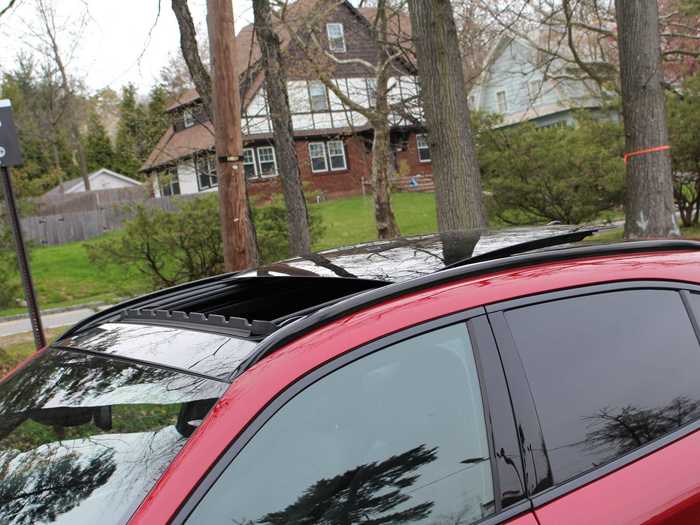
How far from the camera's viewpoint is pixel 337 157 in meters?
37.8

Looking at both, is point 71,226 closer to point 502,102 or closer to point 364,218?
point 364,218

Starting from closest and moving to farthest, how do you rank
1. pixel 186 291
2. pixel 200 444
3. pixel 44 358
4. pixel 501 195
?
pixel 200 444
pixel 44 358
pixel 186 291
pixel 501 195

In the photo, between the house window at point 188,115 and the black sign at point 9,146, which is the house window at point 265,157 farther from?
the black sign at point 9,146

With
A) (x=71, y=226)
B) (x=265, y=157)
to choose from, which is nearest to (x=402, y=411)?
(x=71, y=226)

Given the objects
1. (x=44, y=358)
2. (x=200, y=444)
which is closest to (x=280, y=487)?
(x=200, y=444)

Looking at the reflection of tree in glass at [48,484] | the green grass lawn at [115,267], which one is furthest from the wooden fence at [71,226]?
the reflection of tree in glass at [48,484]

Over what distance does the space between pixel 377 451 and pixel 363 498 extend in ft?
0.40

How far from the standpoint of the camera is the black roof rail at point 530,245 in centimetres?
234

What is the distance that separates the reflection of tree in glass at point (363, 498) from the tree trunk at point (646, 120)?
9481 mm

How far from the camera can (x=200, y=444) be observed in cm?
158

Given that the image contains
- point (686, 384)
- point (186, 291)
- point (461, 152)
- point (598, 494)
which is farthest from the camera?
point (461, 152)

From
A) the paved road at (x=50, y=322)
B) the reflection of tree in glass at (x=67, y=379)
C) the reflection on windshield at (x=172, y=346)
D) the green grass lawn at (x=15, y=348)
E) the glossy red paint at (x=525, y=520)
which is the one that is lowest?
the paved road at (x=50, y=322)

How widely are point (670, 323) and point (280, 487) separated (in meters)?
1.34

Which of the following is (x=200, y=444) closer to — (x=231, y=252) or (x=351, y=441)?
(x=351, y=441)
